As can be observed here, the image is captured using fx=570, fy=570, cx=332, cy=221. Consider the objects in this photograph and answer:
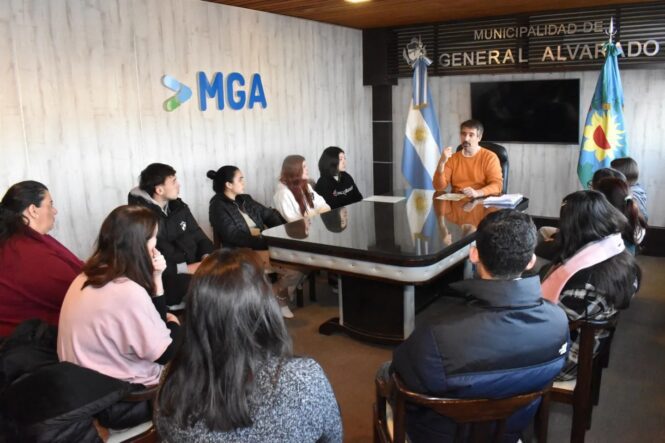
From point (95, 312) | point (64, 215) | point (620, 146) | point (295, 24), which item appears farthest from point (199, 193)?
point (620, 146)

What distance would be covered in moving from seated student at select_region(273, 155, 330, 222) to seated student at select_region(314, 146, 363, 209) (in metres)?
0.36

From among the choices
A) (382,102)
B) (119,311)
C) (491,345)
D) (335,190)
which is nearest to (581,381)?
(491,345)

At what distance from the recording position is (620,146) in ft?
17.0

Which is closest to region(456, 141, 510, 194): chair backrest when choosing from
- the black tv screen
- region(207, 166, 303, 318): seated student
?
the black tv screen

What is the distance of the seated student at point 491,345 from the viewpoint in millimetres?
1549

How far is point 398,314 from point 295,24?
3444 millimetres

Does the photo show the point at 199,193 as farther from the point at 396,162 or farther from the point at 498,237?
the point at 498,237

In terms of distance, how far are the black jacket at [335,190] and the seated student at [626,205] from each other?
Answer: 211cm

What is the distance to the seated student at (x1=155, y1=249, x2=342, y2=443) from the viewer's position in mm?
1231

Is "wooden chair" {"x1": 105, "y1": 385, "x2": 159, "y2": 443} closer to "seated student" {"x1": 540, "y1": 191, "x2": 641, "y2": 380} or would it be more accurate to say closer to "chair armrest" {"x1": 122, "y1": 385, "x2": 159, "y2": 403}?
"chair armrest" {"x1": 122, "y1": 385, "x2": 159, "y2": 403}

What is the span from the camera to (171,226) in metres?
3.66

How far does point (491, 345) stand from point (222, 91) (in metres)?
3.98

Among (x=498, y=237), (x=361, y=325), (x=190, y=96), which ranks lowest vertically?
(x=361, y=325)

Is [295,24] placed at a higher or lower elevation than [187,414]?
higher
